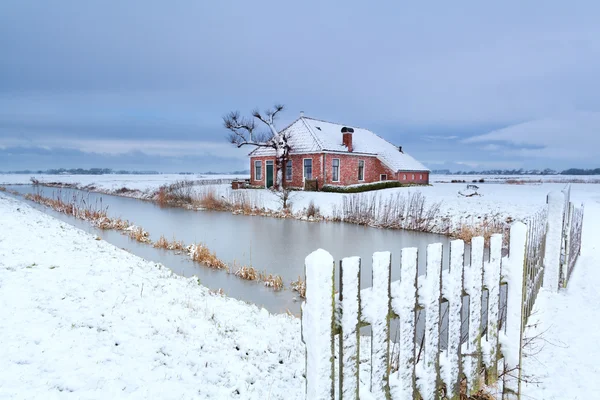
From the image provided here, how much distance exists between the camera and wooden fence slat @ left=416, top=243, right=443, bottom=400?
220 centimetres

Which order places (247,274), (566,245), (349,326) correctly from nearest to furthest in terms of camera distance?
(349,326), (566,245), (247,274)

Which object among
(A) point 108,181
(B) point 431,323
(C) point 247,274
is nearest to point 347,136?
(C) point 247,274

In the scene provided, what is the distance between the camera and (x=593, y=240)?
9.23m

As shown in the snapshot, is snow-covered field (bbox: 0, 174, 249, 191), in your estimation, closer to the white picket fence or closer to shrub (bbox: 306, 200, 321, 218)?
shrub (bbox: 306, 200, 321, 218)

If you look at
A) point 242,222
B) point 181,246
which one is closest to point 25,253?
point 181,246

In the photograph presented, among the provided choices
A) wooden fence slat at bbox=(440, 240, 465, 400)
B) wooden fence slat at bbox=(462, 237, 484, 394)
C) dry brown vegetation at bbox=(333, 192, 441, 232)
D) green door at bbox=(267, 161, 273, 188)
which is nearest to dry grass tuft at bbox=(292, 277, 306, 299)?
wooden fence slat at bbox=(462, 237, 484, 394)

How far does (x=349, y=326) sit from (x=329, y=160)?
2506cm

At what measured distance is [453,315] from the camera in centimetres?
255

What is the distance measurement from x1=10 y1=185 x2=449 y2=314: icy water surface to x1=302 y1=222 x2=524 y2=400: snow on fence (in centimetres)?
433

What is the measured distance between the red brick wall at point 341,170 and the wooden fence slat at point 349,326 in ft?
79.9

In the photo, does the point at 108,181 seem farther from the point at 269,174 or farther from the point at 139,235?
the point at 139,235

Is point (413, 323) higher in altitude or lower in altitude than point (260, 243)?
higher

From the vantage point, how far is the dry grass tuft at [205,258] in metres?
9.77

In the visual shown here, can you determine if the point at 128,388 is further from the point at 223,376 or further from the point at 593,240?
the point at 593,240
